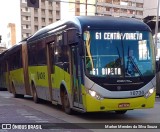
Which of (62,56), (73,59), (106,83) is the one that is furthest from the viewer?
(62,56)

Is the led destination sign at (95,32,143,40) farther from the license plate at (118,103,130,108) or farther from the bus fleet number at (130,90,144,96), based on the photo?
the license plate at (118,103,130,108)

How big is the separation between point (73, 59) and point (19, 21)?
11824 cm

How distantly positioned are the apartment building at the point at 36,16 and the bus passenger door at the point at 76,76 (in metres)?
116

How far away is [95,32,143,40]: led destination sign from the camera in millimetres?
11930

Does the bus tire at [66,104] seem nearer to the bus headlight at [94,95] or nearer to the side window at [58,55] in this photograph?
the side window at [58,55]

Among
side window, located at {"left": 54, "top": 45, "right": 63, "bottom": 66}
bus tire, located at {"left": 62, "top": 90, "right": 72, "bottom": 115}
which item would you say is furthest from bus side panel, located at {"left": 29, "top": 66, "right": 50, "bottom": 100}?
bus tire, located at {"left": 62, "top": 90, "right": 72, "bottom": 115}

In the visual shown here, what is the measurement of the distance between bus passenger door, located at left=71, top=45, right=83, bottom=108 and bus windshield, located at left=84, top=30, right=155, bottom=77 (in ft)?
1.80

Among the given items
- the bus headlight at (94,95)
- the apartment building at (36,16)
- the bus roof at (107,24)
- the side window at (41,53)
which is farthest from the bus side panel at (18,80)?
the apartment building at (36,16)

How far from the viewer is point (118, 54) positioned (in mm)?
11844

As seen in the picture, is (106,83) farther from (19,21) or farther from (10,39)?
(10,39)

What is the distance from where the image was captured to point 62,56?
13.7 meters

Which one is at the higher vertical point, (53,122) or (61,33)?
(61,33)

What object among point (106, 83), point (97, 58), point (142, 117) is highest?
point (97, 58)

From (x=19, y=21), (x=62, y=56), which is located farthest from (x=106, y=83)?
(x=19, y=21)
